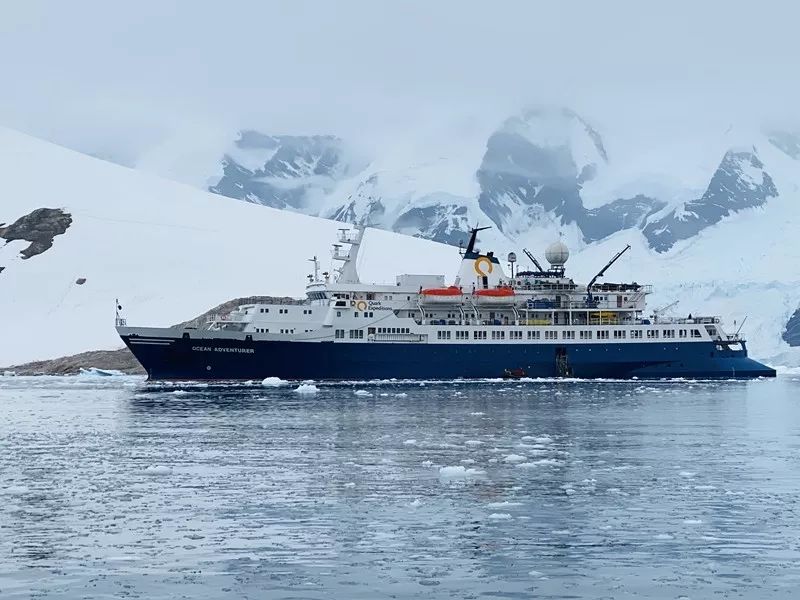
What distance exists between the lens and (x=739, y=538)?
19875 mm

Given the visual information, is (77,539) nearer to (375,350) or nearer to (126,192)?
(375,350)

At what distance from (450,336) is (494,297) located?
14.4ft

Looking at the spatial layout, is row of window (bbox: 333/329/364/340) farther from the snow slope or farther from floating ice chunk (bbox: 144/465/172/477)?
floating ice chunk (bbox: 144/465/172/477)

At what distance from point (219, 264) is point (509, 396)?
64102 millimetres

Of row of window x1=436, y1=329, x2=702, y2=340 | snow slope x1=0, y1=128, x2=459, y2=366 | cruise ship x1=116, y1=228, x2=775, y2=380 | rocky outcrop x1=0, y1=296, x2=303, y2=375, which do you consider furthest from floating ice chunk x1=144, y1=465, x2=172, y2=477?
snow slope x1=0, y1=128, x2=459, y2=366

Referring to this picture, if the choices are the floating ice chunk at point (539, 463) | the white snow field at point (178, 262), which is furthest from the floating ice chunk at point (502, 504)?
the white snow field at point (178, 262)

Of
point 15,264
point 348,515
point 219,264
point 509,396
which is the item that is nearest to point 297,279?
point 219,264

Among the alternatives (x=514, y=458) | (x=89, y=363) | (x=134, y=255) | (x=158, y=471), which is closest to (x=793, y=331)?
(x=89, y=363)

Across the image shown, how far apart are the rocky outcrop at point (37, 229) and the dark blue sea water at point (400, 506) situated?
80217 millimetres

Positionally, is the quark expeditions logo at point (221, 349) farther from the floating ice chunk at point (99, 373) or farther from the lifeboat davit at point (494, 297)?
the floating ice chunk at point (99, 373)

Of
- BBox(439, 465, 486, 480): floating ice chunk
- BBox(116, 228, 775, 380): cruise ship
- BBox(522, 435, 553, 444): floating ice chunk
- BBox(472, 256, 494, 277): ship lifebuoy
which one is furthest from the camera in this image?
BBox(472, 256, 494, 277): ship lifebuoy

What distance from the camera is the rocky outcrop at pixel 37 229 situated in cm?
12019

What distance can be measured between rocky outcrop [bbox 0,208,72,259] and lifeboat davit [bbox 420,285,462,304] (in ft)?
189

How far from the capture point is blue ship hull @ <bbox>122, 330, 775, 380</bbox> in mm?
70163
